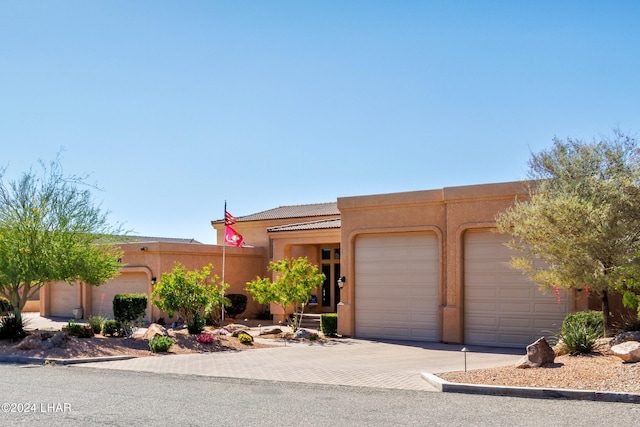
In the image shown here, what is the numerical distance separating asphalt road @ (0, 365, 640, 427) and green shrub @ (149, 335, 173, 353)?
200 inches

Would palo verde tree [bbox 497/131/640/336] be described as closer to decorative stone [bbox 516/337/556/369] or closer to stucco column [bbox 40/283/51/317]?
decorative stone [bbox 516/337/556/369]

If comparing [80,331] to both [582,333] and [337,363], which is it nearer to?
[337,363]

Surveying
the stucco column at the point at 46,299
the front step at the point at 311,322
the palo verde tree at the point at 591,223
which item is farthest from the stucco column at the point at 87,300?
the palo verde tree at the point at 591,223

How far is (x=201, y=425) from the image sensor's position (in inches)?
331

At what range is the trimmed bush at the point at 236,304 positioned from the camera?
1198 inches

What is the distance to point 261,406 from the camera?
9.86 meters

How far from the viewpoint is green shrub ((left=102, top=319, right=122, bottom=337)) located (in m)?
19.8

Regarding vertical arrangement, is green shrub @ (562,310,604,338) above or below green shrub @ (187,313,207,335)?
above

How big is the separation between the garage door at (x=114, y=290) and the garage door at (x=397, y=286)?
1108 cm

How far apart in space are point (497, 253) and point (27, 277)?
13.5 m

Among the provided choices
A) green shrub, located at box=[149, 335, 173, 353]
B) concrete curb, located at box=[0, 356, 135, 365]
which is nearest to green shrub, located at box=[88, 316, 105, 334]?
green shrub, located at box=[149, 335, 173, 353]

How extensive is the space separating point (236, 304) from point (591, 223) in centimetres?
1964

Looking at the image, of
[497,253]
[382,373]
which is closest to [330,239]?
[497,253]

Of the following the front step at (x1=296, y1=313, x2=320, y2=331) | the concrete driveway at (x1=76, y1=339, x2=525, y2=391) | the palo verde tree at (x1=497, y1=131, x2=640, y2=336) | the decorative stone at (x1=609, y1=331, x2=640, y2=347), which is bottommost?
the front step at (x1=296, y1=313, x2=320, y2=331)
